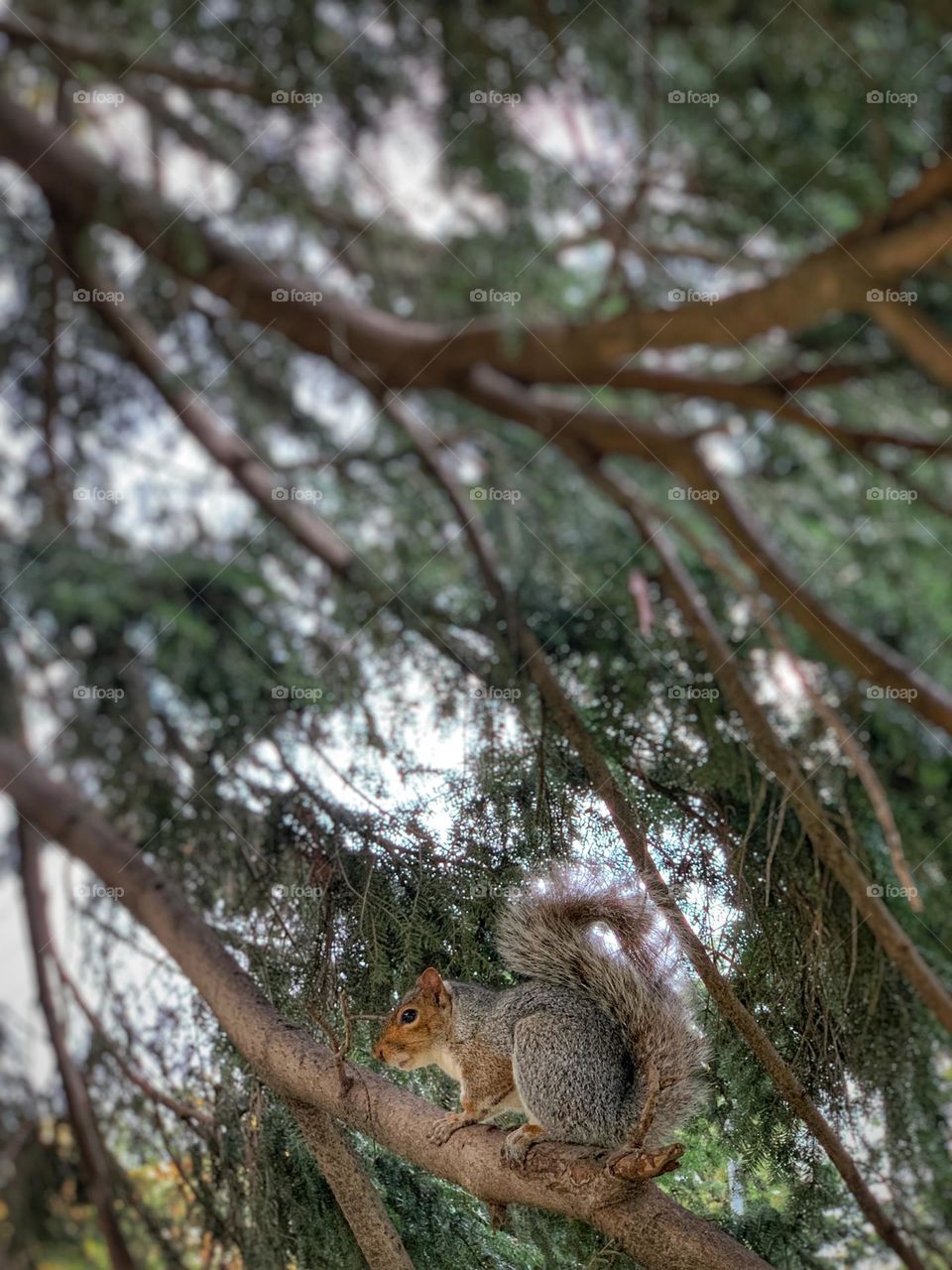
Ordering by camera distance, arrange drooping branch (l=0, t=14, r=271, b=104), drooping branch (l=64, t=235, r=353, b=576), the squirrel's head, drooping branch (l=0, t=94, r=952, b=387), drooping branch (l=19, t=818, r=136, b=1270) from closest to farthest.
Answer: the squirrel's head → drooping branch (l=19, t=818, r=136, b=1270) → drooping branch (l=0, t=94, r=952, b=387) → drooping branch (l=0, t=14, r=271, b=104) → drooping branch (l=64, t=235, r=353, b=576)

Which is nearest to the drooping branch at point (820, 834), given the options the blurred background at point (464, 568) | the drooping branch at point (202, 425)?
the blurred background at point (464, 568)

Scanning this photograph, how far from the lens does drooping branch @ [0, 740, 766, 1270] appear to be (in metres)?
0.67

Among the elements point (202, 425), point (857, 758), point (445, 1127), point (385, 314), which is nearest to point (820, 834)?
point (857, 758)

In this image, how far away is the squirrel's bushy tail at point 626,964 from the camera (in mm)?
718

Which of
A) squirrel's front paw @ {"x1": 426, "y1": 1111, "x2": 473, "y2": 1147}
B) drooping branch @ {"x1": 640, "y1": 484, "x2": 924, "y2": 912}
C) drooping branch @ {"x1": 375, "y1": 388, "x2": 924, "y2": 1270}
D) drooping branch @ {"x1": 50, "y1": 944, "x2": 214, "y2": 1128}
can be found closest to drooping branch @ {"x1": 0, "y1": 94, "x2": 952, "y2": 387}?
drooping branch @ {"x1": 640, "y1": 484, "x2": 924, "y2": 912}

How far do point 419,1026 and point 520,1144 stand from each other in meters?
0.10

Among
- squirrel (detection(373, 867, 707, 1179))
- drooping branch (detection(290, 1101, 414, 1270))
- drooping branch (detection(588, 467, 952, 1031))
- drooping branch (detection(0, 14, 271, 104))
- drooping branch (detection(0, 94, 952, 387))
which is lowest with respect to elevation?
drooping branch (detection(290, 1101, 414, 1270))

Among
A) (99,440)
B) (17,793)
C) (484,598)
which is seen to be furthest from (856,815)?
(99,440)

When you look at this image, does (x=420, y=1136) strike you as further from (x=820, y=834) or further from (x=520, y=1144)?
(x=820, y=834)

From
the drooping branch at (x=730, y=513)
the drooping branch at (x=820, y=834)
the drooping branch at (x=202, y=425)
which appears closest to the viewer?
the drooping branch at (x=820, y=834)

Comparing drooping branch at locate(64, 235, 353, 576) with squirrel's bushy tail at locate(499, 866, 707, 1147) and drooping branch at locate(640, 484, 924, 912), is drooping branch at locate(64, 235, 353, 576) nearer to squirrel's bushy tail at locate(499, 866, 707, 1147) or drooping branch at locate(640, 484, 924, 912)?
drooping branch at locate(640, 484, 924, 912)

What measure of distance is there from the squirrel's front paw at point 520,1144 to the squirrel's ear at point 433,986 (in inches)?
3.7

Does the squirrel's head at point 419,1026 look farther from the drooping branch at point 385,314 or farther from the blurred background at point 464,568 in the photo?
the drooping branch at point 385,314

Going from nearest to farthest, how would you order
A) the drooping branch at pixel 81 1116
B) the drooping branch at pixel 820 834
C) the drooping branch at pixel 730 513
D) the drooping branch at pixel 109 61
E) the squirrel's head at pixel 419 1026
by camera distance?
the squirrel's head at pixel 419 1026 → the drooping branch at pixel 820 834 → the drooping branch at pixel 81 1116 → the drooping branch at pixel 730 513 → the drooping branch at pixel 109 61
